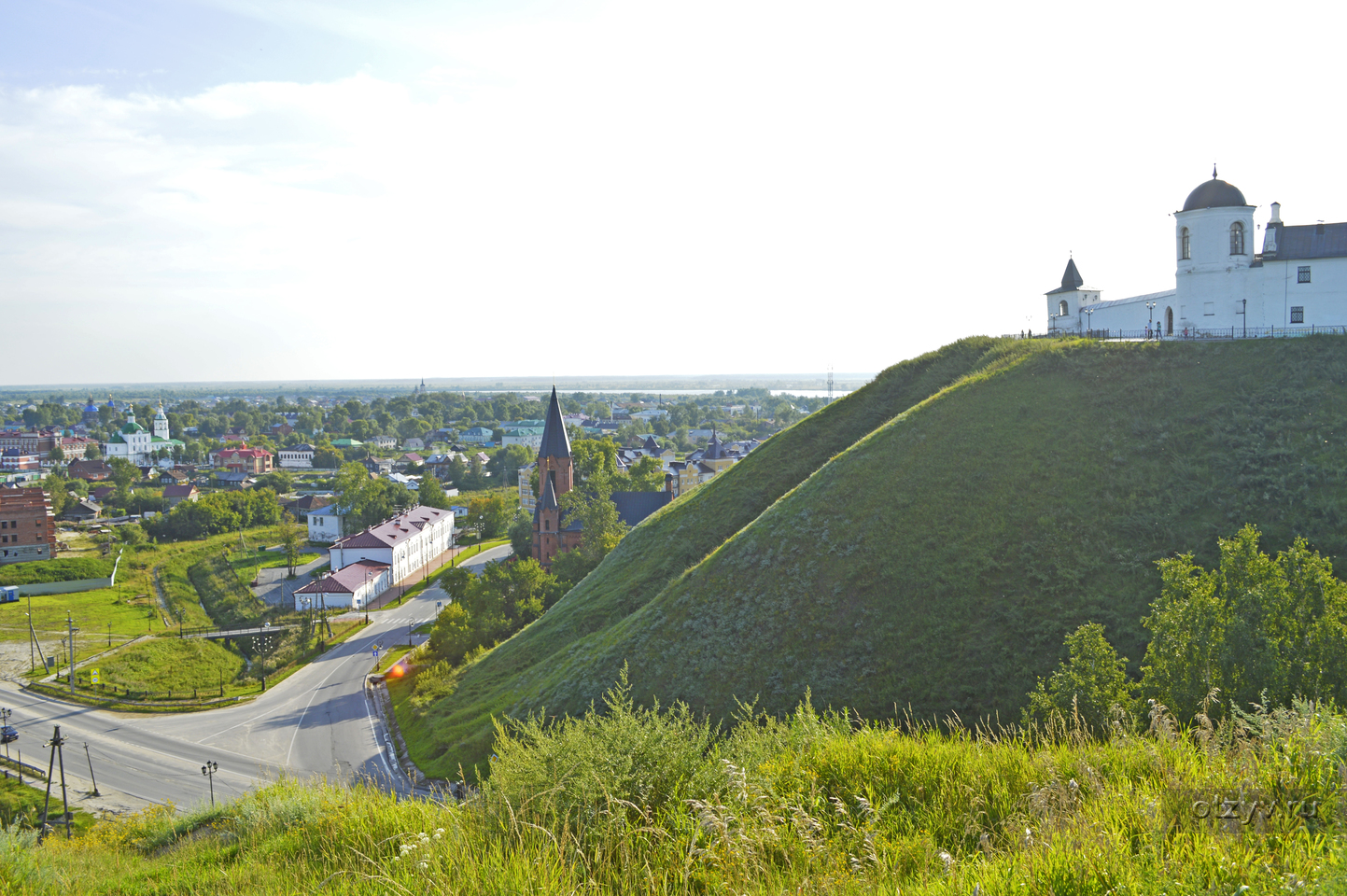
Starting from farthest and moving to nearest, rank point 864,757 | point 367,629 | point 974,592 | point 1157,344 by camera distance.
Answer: point 367,629 < point 1157,344 < point 974,592 < point 864,757

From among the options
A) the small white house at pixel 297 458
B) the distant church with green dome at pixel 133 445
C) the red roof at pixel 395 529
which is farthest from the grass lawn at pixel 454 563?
the distant church with green dome at pixel 133 445

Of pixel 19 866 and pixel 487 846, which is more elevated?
pixel 487 846

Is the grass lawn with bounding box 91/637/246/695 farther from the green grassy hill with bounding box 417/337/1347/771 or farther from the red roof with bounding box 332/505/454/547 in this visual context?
the green grassy hill with bounding box 417/337/1347/771

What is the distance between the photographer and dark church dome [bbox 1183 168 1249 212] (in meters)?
33.1

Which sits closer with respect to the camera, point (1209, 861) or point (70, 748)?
point (1209, 861)

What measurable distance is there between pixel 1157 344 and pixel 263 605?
62.9 meters

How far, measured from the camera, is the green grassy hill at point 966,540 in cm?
2067

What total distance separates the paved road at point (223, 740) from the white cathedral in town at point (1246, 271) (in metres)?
40.2

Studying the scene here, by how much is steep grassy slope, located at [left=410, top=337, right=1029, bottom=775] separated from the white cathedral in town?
8206mm

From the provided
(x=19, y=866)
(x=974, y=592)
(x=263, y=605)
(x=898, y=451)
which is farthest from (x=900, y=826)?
(x=263, y=605)

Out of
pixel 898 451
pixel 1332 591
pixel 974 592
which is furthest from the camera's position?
pixel 898 451

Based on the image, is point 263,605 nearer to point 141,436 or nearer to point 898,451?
point 898,451

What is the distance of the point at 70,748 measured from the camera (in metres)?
34.0

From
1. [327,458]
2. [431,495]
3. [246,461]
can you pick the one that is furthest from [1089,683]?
[327,458]
